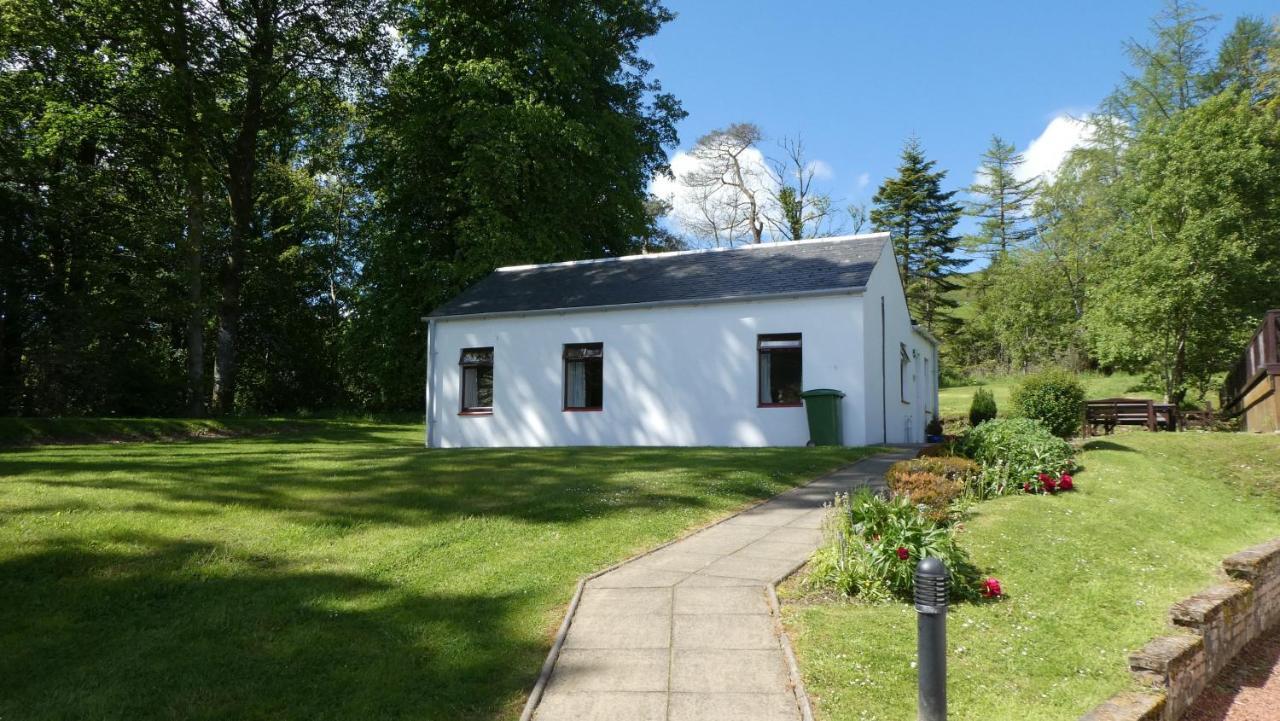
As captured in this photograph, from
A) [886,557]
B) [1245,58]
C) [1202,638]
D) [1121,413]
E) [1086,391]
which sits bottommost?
[1202,638]

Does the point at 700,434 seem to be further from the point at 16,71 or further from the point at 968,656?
the point at 16,71

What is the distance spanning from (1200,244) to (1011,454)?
19.2 meters

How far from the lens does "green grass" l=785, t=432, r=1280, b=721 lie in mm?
4211

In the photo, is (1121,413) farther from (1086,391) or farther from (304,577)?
(304,577)

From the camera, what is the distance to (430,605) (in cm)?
542

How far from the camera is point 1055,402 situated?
1426cm

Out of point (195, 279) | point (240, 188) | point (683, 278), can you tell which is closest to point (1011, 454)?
point (683, 278)

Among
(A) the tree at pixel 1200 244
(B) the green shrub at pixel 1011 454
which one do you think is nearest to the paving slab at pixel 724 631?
(B) the green shrub at pixel 1011 454

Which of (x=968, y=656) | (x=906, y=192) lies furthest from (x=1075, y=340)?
(x=968, y=656)

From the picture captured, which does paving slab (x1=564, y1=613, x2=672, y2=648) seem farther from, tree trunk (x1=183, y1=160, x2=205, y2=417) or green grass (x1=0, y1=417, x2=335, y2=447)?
tree trunk (x1=183, y1=160, x2=205, y2=417)

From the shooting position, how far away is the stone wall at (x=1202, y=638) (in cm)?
439

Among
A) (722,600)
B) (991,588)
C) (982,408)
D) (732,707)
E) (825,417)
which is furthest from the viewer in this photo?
(982,408)

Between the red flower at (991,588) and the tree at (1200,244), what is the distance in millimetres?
23414

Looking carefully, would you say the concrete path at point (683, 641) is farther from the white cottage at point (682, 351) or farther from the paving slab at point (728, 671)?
the white cottage at point (682, 351)
